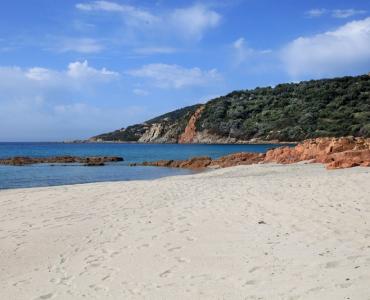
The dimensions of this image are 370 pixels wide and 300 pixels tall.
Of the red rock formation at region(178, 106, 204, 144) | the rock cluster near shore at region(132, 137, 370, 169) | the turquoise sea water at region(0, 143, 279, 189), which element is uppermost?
the red rock formation at region(178, 106, 204, 144)

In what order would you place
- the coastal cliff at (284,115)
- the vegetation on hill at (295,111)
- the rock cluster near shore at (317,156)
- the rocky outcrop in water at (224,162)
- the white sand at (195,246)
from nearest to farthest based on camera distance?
the white sand at (195,246), the rock cluster near shore at (317,156), the rocky outcrop in water at (224,162), the vegetation on hill at (295,111), the coastal cliff at (284,115)

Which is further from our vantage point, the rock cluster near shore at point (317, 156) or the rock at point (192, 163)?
the rock at point (192, 163)

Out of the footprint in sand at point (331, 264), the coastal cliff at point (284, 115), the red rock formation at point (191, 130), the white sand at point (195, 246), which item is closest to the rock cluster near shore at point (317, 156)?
the white sand at point (195, 246)

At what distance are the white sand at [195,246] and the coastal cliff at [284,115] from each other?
243 ft

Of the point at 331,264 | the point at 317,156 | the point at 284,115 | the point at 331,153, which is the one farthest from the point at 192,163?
the point at 284,115

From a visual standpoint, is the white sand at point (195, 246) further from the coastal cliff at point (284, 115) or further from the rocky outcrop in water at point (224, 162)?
the coastal cliff at point (284, 115)

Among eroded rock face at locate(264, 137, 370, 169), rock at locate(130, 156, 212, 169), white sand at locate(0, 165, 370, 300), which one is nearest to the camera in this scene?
white sand at locate(0, 165, 370, 300)

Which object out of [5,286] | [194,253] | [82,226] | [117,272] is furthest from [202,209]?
[5,286]

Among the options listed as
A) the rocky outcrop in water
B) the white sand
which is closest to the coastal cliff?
the rocky outcrop in water

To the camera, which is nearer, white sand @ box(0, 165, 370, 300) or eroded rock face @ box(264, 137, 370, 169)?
white sand @ box(0, 165, 370, 300)

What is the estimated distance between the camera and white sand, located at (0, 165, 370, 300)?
597 cm

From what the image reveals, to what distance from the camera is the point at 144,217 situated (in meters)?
11.0

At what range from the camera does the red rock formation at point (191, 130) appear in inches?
5299

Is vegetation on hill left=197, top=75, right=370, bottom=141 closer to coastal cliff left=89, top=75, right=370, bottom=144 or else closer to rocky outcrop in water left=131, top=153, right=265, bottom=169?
coastal cliff left=89, top=75, right=370, bottom=144
